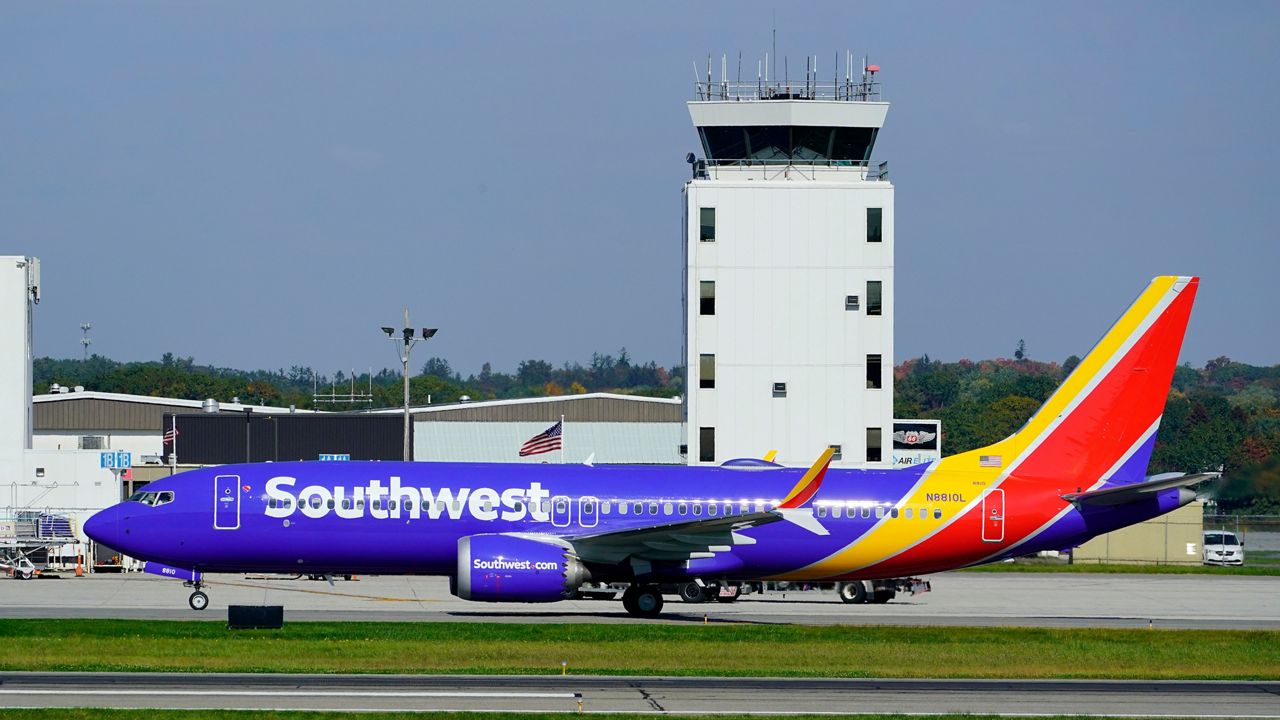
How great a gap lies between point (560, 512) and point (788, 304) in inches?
1179

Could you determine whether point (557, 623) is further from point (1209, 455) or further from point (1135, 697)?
point (1209, 455)

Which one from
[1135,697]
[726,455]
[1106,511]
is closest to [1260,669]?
[1135,697]

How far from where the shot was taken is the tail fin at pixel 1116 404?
42469mm

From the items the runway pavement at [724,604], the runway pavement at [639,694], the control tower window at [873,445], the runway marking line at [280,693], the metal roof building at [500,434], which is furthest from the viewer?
the metal roof building at [500,434]

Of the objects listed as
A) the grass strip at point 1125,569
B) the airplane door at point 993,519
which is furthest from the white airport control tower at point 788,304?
the airplane door at point 993,519

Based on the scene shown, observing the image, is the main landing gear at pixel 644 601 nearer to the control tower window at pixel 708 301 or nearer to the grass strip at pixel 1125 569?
the control tower window at pixel 708 301

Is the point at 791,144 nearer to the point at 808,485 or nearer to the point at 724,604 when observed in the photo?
the point at 724,604

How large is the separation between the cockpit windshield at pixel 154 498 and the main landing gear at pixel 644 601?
12185 millimetres

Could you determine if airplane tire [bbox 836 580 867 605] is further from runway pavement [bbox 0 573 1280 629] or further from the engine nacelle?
the engine nacelle

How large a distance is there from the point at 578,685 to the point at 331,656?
585cm

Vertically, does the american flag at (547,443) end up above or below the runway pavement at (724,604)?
above

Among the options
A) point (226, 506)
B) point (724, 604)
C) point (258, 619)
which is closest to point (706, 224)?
point (724, 604)

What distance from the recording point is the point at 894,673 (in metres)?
29.4

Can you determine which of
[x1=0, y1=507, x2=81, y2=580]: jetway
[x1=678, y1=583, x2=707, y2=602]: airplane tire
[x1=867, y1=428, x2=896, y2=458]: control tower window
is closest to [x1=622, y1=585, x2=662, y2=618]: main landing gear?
[x1=678, y1=583, x2=707, y2=602]: airplane tire
